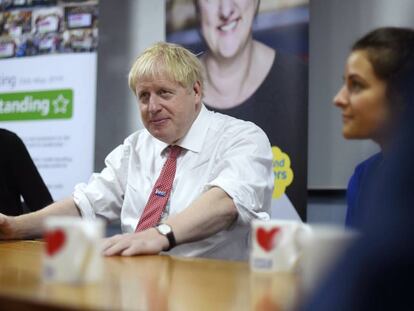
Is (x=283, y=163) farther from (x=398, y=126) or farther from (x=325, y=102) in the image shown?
(x=398, y=126)

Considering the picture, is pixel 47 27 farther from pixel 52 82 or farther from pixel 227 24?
pixel 227 24

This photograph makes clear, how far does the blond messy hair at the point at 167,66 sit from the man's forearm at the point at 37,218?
0.52 meters

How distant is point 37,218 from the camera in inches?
83.7

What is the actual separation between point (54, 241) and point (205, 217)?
2.87 feet

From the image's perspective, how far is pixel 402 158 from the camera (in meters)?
0.69

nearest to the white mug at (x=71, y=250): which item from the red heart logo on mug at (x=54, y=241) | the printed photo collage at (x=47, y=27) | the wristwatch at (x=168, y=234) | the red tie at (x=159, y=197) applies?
the red heart logo on mug at (x=54, y=241)

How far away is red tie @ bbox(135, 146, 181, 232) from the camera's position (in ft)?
6.67

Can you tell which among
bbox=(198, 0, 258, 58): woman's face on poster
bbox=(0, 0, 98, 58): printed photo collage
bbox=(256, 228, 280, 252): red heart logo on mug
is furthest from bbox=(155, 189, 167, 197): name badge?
bbox=(0, 0, 98, 58): printed photo collage

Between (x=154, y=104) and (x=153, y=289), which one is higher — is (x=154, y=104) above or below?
above

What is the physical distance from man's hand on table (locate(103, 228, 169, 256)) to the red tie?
14.7 inches

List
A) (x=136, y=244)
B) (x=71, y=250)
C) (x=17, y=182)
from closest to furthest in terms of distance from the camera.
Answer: (x=71, y=250), (x=136, y=244), (x=17, y=182)

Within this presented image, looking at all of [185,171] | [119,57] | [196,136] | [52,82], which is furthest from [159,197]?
[52,82]

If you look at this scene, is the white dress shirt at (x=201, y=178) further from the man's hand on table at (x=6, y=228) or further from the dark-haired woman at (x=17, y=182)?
the dark-haired woman at (x=17, y=182)

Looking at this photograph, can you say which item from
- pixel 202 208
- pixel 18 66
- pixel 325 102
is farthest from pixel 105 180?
pixel 18 66
